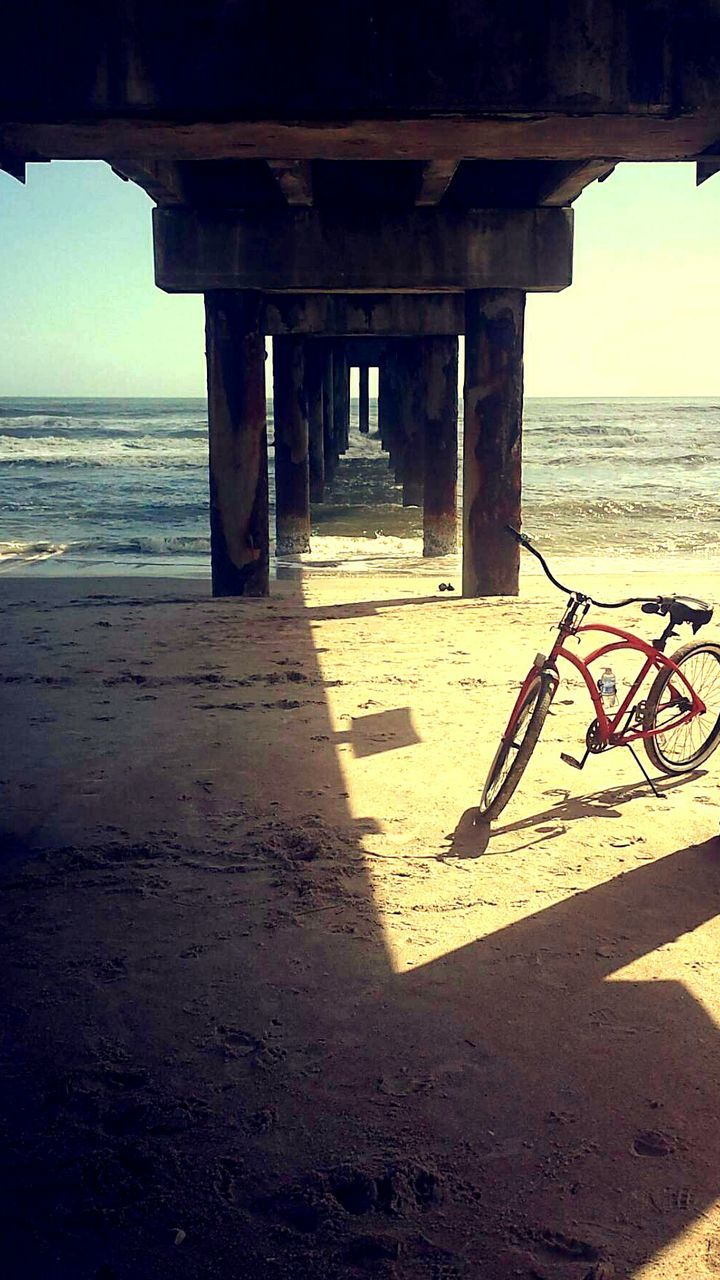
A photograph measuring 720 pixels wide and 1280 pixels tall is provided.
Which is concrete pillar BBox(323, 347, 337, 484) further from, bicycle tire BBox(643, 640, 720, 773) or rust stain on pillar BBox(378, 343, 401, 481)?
bicycle tire BBox(643, 640, 720, 773)

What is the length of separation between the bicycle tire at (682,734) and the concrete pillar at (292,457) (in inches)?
451

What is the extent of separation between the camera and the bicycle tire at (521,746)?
4516mm

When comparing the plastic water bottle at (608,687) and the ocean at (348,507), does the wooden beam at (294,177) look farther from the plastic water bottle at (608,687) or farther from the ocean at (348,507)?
the ocean at (348,507)

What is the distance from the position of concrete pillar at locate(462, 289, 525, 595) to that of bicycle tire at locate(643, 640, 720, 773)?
4.57m

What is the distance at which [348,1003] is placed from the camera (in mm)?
3277

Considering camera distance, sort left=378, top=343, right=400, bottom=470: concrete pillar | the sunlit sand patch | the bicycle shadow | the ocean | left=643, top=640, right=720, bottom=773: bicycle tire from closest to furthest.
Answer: the sunlit sand patch → the bicycle shadow → left=643, top=640, right=720, bottom=773: bicycle tire → the ocean → left=378, top=343, right=400, bottom=470: concrete pillar

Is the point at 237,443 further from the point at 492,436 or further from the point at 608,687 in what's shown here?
the point at 608,687

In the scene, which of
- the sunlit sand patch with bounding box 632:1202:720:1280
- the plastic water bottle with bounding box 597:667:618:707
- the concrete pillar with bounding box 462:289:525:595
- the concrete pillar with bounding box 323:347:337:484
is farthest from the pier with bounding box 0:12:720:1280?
the concrete pillar with bounding box 323:347:337:484

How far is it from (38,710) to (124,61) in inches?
136

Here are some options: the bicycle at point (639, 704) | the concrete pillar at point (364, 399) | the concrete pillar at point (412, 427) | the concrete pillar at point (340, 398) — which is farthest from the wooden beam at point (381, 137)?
the concrete pillar at point (364, 399)

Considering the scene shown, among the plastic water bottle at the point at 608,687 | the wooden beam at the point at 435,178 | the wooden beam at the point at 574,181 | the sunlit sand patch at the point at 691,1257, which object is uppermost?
the wooden beam at the point at 574,181

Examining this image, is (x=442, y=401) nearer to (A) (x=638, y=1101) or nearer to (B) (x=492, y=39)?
(B) (x=492, y=39)

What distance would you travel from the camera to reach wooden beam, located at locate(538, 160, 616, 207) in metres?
7.44

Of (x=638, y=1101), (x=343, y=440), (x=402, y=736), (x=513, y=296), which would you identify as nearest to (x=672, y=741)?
(x=402, y=736)
